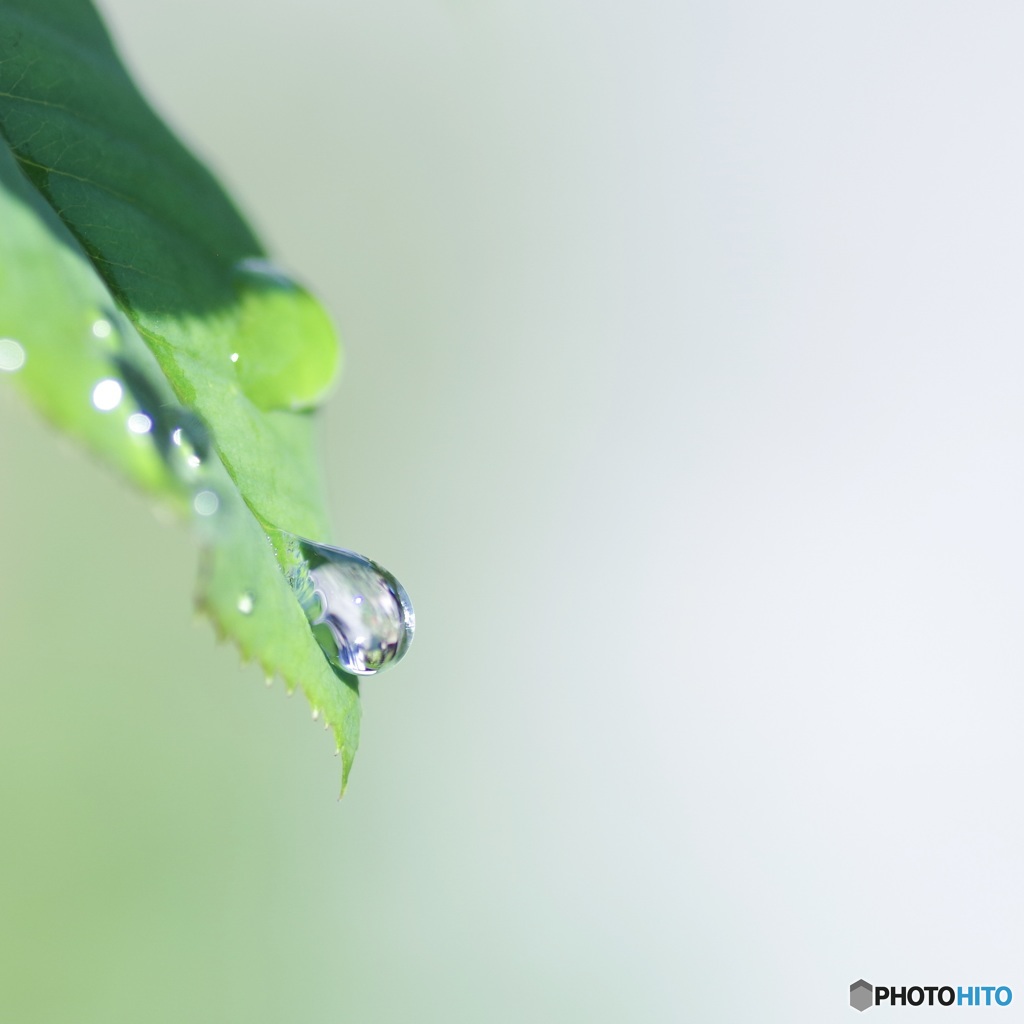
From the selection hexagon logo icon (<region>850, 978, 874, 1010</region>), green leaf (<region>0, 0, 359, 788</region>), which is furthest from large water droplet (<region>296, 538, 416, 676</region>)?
hexagon logo icon (<region>850, 978, 874, 1010</region>)

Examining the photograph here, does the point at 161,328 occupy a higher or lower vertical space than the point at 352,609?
higher

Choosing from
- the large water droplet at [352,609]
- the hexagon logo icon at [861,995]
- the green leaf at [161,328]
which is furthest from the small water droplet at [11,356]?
the hexagon logo icon at [861,995]

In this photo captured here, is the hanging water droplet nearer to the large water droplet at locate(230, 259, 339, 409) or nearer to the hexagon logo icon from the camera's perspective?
the large water droplet at locate(230, 259, 339, 409)

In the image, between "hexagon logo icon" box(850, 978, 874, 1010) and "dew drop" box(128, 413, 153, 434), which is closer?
"dew drop" box(128, 413, 153, 434)

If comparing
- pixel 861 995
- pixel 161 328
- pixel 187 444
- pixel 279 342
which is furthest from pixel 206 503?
pixel 861 995

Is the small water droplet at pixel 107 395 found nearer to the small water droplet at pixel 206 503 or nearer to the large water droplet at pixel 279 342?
the small water droplet at pixel 206 503

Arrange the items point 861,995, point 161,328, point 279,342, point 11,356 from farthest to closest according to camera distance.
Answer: point 861,995 → point 279,342 → point 161,328 → point 11,356

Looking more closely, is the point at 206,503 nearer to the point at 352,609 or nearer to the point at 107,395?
the point at 107,395
